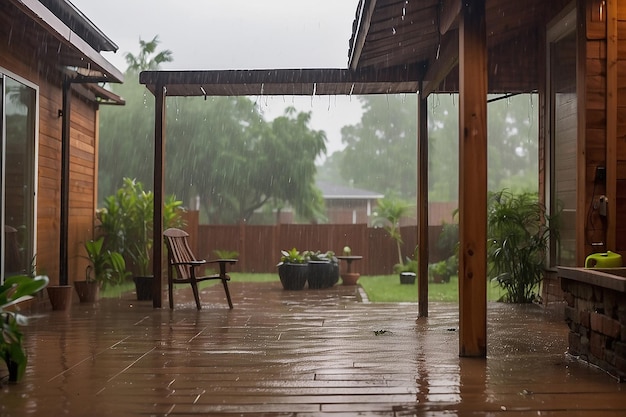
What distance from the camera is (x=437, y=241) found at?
15195 millimetres

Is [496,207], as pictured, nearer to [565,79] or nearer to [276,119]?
[565,79]

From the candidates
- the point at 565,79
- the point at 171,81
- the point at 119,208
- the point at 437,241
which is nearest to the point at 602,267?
the point at 565,79

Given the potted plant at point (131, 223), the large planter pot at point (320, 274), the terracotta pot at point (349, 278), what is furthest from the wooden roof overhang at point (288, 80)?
the terracotta pot at point (349, 278)

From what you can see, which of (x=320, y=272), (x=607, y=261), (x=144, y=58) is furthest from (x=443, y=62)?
(x=144, y=58)

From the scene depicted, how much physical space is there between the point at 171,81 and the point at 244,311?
2.33m

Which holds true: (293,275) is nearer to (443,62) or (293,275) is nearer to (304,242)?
(304,242)

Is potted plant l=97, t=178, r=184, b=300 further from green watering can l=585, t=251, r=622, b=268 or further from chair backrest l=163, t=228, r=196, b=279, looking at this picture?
green watering can l=585, t=251, r=622, b=268

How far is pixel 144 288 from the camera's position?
871cm

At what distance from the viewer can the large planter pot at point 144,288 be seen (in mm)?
8672

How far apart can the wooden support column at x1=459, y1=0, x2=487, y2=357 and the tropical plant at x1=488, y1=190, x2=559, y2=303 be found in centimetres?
304

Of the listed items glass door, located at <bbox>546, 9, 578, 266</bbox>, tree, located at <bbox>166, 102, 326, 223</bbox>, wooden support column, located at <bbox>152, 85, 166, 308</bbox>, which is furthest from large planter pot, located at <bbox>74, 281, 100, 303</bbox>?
tree, located at <bbox>166, 102, 326, 223</bbox>

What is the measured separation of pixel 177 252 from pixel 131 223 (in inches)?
93.1

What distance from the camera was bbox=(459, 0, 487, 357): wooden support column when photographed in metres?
4.72

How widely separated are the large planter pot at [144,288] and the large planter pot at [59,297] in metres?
Result: 1.31
